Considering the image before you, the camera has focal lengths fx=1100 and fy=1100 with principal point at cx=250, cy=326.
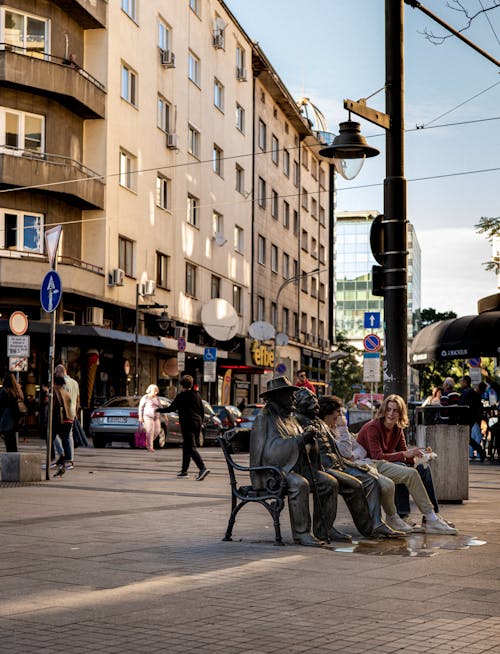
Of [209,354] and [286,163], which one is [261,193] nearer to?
[286,163]

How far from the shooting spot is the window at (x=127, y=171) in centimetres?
3822

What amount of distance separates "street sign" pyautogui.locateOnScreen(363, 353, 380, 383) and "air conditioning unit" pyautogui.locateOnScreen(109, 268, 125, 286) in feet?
32.7

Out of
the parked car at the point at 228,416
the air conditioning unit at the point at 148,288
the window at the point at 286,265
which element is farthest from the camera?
the window at the point at 286,265

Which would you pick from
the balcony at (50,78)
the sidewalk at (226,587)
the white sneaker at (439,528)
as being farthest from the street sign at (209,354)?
the white sneaker at (439,528)

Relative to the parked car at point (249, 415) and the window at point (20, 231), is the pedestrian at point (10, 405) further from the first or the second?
the parked car at point (249, 415)

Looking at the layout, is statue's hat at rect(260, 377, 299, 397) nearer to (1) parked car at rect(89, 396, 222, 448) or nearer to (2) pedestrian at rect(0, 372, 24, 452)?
(2) pedestrian at rect(0, 372, 24, 452)

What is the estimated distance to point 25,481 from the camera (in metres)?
16.7

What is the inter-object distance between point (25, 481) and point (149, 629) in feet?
36.7

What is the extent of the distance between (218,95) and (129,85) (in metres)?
12.6

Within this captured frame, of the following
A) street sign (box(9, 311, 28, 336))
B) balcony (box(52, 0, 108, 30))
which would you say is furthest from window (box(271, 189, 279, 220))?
street sign (box(9, 311, 28, 336))

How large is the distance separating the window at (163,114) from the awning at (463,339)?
1871 centimetres

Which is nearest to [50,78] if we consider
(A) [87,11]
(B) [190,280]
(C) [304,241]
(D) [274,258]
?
(A) [87,11]

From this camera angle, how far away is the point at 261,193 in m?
58.7

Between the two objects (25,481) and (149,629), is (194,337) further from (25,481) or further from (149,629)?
(149,629)
